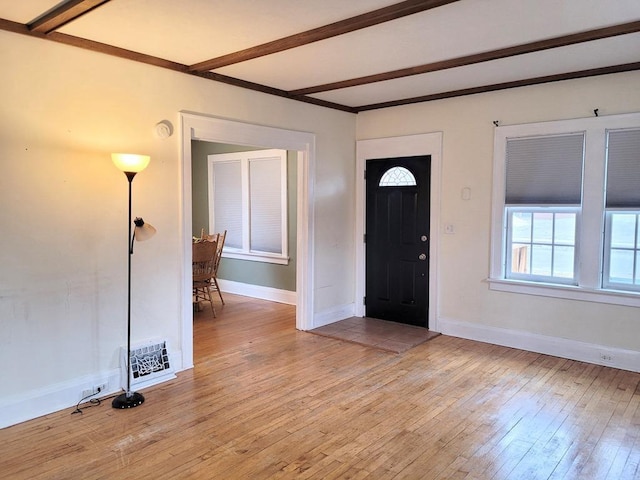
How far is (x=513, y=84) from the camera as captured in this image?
4.36 meters

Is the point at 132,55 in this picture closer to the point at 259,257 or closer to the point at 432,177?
the point at 432,177

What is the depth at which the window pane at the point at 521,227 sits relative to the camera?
4.55m

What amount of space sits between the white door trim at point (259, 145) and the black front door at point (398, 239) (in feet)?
2.81

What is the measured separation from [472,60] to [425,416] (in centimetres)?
265

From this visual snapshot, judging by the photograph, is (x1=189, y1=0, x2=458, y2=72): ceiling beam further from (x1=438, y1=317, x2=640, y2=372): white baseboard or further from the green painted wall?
(x1=438, y1=317, x2=640, y2=372): white baseboard

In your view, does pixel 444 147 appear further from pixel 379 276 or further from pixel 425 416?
pixel 425 416

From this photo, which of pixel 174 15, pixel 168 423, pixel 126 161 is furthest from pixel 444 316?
pixel 174 15

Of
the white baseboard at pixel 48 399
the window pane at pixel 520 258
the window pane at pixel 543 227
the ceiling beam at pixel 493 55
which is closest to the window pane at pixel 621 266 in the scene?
the window pane at pixel 543 227

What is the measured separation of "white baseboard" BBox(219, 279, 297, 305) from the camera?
6613 mm

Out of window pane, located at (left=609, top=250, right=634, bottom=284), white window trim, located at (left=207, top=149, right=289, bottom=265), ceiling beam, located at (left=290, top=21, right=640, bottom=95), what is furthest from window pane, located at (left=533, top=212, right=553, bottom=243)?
white window trim, located at (left=207, top=149, right=289, bottom=265)

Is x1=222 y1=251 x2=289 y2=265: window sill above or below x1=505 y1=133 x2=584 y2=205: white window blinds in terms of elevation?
below

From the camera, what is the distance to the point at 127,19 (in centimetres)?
287

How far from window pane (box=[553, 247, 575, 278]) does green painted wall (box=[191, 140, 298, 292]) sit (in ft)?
10.9

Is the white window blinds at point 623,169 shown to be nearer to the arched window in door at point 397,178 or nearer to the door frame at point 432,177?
the door frame at point 432,177
